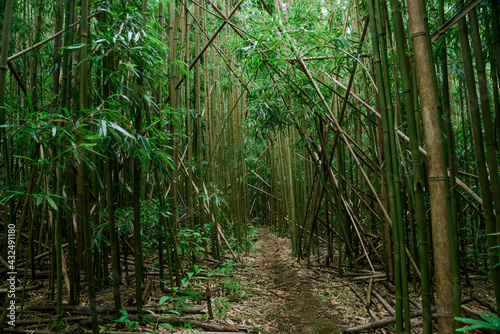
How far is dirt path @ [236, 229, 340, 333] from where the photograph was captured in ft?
6.72

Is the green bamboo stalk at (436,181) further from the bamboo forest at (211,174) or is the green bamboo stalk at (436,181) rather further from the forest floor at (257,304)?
the forest floor at (257,304)

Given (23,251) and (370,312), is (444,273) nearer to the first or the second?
(370,312)

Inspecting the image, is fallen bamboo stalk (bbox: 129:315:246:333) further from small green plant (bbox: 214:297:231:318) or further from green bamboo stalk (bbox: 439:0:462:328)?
green bamboo stalk (bbox: 439:0:462:328)

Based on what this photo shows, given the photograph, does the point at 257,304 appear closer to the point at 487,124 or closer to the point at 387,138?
the point at 387,138

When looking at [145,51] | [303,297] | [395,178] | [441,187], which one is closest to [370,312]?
[303,297]

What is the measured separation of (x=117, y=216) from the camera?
6.88 feet

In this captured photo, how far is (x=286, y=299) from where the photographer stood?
2.62 metres

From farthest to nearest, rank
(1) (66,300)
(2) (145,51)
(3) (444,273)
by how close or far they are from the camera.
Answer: (1) (66,300) < (2) (145,51) < (3) (444,273)

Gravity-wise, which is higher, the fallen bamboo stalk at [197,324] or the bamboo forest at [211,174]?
the bamboo forest at [211,174]

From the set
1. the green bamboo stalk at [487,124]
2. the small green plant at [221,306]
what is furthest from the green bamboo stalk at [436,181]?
the small green plant at [221,306]

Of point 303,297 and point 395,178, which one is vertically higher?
point 395,178

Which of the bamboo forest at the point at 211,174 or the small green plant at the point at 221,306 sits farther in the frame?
the small green plant at the point at 221,306

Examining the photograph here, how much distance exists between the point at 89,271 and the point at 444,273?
1542 mm

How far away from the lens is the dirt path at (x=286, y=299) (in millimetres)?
2047
